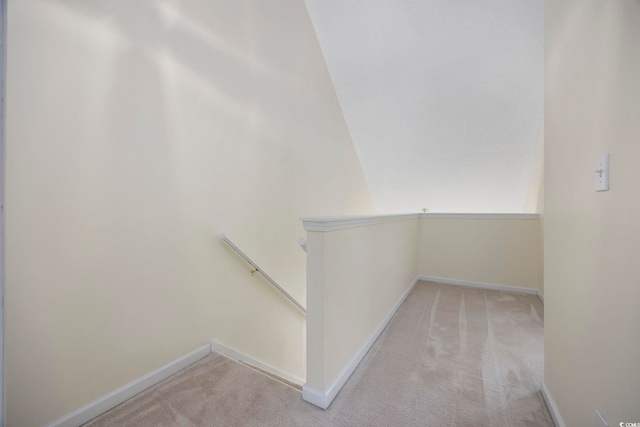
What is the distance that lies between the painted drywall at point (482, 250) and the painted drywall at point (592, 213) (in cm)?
231

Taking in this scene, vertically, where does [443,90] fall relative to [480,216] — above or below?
above

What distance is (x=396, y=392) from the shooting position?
4.89ft

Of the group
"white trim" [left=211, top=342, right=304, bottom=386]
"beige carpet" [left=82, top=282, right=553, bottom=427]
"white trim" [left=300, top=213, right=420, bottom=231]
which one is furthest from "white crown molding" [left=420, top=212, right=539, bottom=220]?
"white trim" [left=211, top=342, right=304, bottom=386]

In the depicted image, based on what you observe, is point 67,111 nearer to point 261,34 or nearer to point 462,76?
point 261,34

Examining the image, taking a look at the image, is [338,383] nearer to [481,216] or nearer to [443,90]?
[481,216]

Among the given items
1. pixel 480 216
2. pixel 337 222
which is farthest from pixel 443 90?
pixel 337 222

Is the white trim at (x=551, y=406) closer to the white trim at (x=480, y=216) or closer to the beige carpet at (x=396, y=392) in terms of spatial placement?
the beige carpet at (x=396, y=392)

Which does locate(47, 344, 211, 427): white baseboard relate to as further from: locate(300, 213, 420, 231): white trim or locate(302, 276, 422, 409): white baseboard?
locate(300, 213, 420, 231): white trim

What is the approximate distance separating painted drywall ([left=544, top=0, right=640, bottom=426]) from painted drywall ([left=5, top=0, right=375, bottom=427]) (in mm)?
2035

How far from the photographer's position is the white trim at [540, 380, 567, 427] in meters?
1.19

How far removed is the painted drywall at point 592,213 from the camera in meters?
0.73

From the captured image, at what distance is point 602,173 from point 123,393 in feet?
7.70

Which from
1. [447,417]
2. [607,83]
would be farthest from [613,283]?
[447,417]

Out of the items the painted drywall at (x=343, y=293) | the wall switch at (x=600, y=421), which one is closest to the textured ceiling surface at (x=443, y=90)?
the painted drywall at (x=343, y=293)
